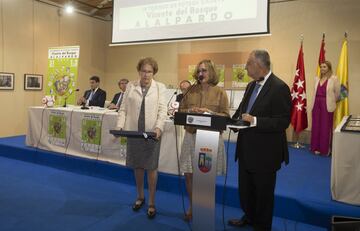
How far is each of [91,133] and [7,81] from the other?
3127 mm

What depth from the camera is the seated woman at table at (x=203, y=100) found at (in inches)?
87.0

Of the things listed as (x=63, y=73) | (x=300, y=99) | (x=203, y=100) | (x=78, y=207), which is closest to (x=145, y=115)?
(x=203, y=100)

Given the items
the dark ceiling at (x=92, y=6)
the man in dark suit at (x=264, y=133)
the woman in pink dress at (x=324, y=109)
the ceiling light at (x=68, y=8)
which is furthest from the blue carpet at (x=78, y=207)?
the dark ceiling at (x=92, y=6)

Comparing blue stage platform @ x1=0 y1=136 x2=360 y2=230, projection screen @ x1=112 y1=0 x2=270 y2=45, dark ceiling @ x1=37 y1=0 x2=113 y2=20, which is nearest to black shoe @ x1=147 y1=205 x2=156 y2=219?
blue stage platform @ x1=0 y1=136 x2=360 y2=230

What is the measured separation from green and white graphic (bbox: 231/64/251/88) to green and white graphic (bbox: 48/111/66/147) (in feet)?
11.5

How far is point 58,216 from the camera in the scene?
2.57m

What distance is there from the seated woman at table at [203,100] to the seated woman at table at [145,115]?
11.8 inches

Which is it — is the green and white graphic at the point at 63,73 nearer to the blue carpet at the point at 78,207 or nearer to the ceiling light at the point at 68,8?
the ceiling light at the point at 68,8

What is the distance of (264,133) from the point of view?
1976mm

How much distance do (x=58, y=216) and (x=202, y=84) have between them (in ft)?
5.42

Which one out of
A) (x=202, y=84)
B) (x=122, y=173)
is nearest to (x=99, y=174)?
(x=122, y=173)

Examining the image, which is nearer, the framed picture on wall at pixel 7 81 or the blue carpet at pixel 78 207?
the blue carpet at pixel 78 207

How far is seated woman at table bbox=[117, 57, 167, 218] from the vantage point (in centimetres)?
251

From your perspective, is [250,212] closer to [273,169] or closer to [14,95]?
[273,169]
